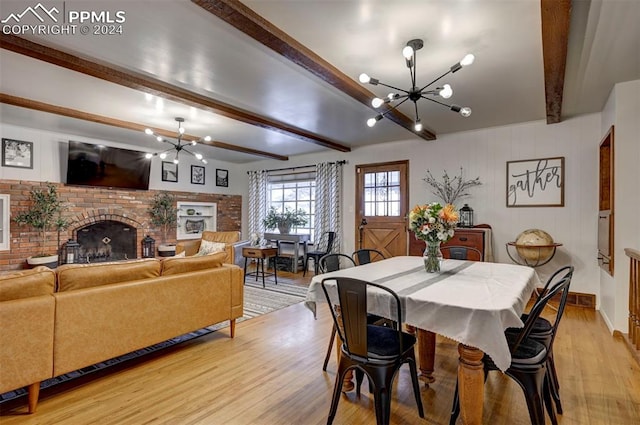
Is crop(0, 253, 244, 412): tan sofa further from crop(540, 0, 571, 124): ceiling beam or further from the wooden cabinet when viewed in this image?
the wooden cabinet

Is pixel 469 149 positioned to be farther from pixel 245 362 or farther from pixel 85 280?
pixel 85 280

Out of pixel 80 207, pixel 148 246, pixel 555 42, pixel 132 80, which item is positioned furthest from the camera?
pixel 148 246

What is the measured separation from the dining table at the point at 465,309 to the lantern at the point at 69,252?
5064 millimetres

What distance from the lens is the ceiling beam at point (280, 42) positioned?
2.05 meters

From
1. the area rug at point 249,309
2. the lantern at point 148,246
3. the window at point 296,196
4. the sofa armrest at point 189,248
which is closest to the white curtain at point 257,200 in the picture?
the window at point 296,196

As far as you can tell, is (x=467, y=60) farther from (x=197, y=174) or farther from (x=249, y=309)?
(x=197, y=174)

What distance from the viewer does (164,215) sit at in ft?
22.0

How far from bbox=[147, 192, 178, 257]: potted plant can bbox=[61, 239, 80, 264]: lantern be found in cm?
141

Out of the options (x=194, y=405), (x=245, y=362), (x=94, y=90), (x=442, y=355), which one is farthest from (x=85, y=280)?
(x=442, y=355)

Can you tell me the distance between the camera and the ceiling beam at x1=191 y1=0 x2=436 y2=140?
205 cm

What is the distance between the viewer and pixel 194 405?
6.88 ft

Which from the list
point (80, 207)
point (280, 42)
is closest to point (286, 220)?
point (80, 207)

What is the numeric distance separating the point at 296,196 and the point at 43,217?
15.0ft

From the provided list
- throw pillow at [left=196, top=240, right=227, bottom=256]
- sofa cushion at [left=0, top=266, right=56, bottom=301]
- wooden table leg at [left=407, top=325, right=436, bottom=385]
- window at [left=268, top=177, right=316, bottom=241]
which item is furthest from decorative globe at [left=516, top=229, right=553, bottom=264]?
sofa cushion at [left=0, top=266, right=56, bottom=301]
